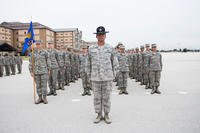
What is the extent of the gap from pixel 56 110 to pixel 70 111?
457mm

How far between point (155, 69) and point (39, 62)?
4.32 m

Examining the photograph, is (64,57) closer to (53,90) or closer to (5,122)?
(53,90)

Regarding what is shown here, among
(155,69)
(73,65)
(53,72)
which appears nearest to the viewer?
(155,69)

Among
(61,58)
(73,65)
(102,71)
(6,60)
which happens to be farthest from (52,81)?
(6,60)

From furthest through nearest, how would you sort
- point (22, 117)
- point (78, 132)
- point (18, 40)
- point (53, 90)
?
1. point (18, 40)
2. point (53, 90)
3. point (22, 117)
4. point (78, 132)

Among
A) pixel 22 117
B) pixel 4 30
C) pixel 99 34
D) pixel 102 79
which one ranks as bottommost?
pixel 22 117

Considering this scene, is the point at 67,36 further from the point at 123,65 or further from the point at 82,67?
the point at 123,65

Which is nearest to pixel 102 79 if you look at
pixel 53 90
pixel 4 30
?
pixel 53 90

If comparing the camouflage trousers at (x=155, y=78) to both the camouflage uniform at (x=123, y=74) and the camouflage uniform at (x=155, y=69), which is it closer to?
the camouflage uniform at (x=155, y=69)

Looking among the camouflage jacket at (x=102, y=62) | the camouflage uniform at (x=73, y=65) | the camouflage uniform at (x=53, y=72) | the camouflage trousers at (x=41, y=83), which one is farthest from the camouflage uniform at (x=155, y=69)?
the camouflage uniform at (x=73, y=65)

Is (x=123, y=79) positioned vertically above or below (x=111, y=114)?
above

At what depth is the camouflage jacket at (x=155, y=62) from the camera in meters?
9.30

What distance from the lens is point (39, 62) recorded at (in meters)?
7.92

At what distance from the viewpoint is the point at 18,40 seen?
273ft
